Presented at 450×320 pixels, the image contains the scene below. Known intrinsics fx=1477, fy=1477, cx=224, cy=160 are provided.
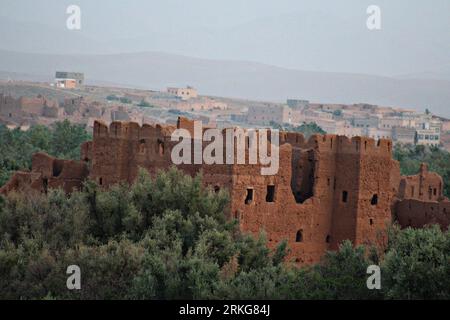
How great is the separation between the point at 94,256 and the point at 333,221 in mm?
12986

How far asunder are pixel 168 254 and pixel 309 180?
12165mm

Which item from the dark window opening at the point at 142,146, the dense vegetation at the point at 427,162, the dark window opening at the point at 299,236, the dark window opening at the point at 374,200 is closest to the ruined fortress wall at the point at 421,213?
the dark window opening at the point at 374,200

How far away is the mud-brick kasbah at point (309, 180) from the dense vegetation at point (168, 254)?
2.05 meters

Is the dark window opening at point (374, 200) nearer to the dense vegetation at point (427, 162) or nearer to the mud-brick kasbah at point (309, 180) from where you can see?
the mud-brick kasbah at point (309, 180)

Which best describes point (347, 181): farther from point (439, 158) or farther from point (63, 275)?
point (439, 158)

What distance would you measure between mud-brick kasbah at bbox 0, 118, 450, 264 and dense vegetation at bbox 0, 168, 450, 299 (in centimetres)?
205

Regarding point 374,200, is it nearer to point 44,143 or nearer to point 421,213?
point 421,213

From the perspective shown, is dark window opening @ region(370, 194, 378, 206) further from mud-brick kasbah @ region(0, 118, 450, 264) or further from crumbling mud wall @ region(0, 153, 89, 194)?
crumbling mud wall @ region(0, 153, 89, 194)

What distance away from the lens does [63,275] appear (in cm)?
4331

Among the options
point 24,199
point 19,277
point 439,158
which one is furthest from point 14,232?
point 439,158

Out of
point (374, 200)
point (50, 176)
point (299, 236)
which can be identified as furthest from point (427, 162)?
point (50, 176)

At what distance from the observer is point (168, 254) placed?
43.5 meters

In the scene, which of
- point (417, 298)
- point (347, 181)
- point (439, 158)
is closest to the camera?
point (417, 298)
